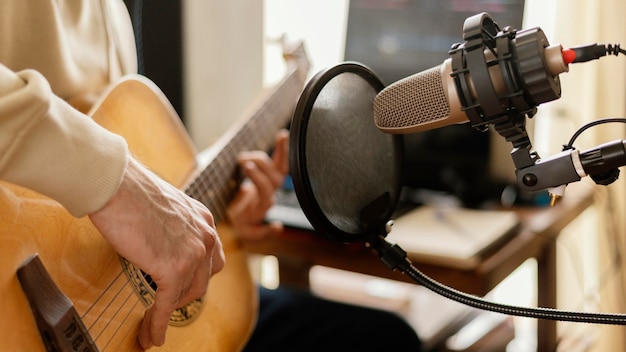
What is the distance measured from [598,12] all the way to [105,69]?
2.67 ft

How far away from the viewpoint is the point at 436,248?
1325 mm

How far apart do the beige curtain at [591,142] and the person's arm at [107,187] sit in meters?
0.68

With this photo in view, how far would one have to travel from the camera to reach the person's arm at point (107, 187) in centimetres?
66

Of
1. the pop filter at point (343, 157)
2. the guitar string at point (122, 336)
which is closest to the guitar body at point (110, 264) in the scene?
the guitar string at point (122, 336)

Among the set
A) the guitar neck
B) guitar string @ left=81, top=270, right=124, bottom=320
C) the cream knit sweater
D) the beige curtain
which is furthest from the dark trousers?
the cream knit sweater

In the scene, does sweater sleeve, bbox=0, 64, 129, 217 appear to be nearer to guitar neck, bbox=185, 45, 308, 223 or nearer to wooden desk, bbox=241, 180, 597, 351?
guitar neck, bbox=185, 45, 308, 223

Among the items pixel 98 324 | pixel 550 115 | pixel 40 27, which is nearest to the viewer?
pixel 98 324

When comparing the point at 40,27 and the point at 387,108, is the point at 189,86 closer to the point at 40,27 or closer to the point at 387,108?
the point at 40,27

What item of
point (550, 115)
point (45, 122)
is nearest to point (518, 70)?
point (45, 122)

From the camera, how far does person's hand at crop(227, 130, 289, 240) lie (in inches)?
51.0

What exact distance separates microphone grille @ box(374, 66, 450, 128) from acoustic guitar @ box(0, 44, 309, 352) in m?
0.39

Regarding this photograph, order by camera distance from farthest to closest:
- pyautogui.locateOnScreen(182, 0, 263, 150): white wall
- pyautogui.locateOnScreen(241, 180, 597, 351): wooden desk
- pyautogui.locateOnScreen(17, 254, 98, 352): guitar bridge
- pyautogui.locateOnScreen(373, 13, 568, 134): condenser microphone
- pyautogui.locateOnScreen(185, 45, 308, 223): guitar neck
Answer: pyautogui.locateOnScreen(182, 0, 263, 150): white wall → pyautogui.locateOnScreen(241, 180, 597, 351): wooden desk → pyautogui.locateOnScreen(185, 45, 308, 223): guitar neck → pyautogui.locateOnScreen(17, 254, 98, 352): guitar bridge → pyautogui.locateOnScreen(373, 13, 568, 134): condenser microphone

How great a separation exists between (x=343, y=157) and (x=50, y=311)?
0.35 metres

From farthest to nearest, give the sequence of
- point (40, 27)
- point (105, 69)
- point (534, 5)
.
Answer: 1. point (534, 5)
2. point (105, 69)
3. point (40, 27)
